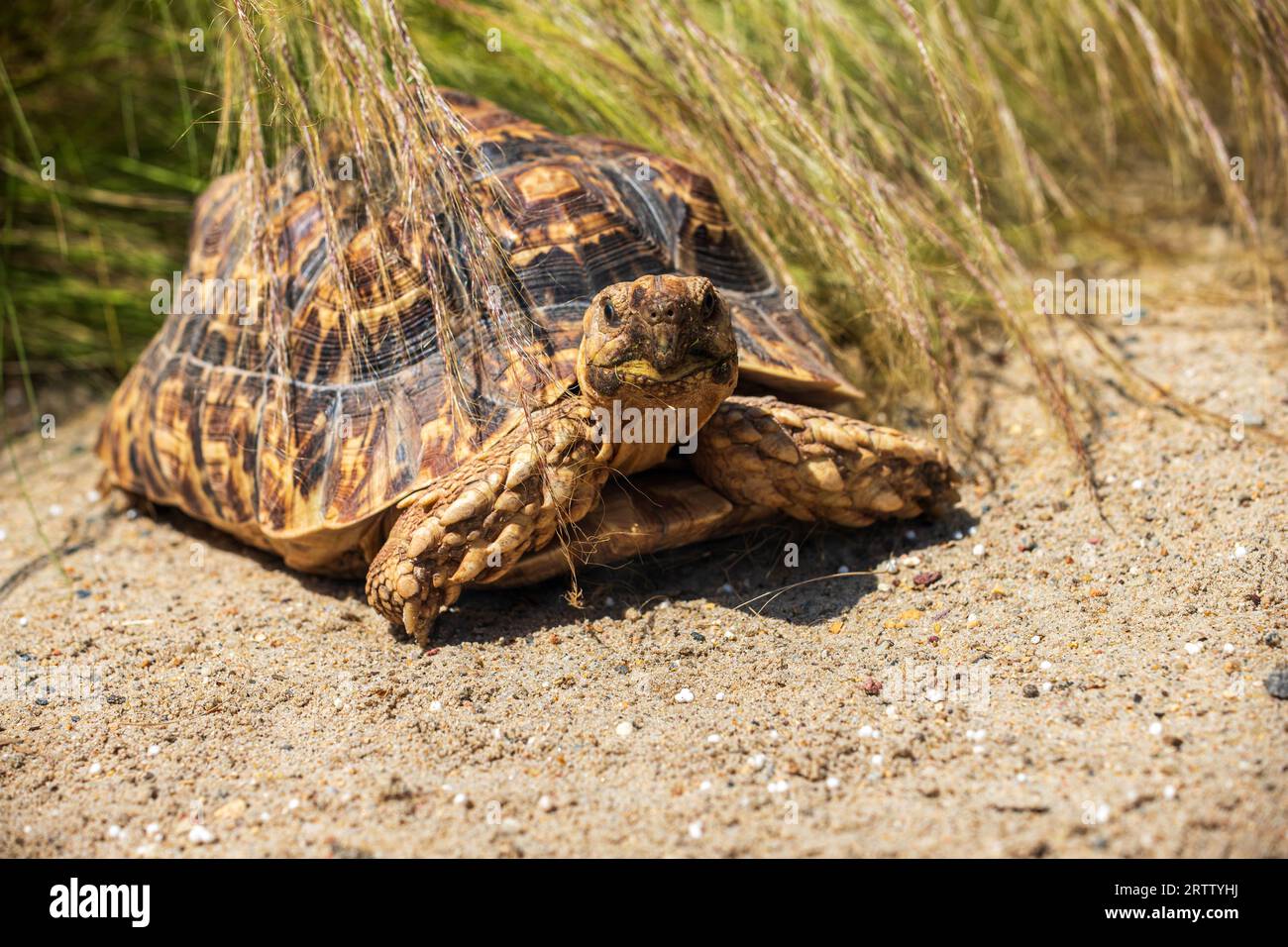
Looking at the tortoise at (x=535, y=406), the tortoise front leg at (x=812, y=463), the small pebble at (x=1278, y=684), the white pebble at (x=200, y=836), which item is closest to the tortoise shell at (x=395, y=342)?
the tortoise at (x=535, y=406)

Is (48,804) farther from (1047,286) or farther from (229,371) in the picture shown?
(1047,286)

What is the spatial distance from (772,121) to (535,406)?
1.41 m

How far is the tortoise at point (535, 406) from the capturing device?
2600mm

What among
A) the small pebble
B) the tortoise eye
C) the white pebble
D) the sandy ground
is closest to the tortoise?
the tortoise eye

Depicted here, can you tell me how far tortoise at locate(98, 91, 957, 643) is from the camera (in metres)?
2.60

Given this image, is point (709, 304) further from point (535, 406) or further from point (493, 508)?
point (493, 508)

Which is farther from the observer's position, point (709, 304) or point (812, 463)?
point (812, 463)

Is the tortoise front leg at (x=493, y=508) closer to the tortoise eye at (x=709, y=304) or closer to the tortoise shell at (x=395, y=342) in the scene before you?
the tortoise shell at (x=395, y=342)

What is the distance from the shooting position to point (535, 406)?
8.69 feet

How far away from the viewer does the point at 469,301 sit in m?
→ 2.81

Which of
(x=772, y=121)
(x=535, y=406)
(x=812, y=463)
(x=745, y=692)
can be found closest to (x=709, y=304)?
(x=535, y=406)

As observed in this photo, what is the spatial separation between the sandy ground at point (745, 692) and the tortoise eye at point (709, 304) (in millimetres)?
829

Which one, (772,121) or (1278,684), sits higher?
(772,121)

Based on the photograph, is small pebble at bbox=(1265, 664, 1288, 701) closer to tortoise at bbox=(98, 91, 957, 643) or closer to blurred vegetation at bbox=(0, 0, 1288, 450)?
tortoise at bbox=(98, 91, 957, 643)
